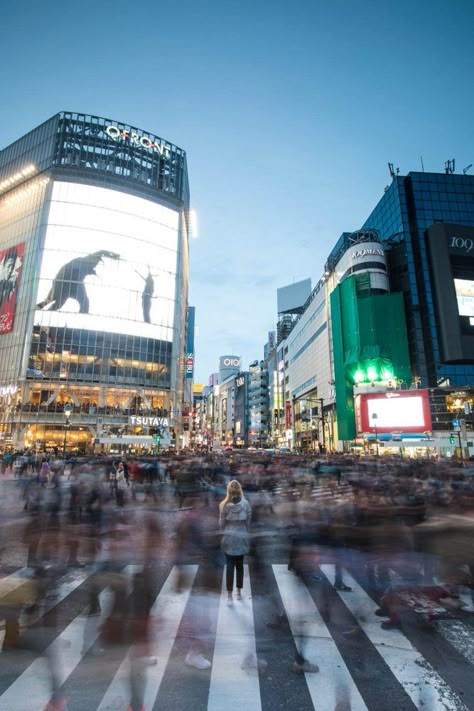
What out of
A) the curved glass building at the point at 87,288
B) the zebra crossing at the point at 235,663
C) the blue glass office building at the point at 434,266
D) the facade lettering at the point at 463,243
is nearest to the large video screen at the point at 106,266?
the curved glass building at the point at 87,288

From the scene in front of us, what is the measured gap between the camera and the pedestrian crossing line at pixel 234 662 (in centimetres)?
404

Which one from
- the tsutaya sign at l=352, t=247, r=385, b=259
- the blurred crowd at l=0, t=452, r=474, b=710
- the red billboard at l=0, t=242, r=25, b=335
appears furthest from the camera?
the red billboard at l=0, t=242, r=25, b=335

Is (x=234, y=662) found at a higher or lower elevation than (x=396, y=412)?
lower

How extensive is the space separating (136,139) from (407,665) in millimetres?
94373

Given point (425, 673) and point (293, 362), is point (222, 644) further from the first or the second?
point (293, 362)

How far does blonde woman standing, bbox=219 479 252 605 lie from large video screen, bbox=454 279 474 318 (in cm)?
5443

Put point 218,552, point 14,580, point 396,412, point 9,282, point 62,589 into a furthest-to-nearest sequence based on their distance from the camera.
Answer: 1. point 9,282
2. point 396,412
3. point 218,552
4. point 14,580
5. point 62,589

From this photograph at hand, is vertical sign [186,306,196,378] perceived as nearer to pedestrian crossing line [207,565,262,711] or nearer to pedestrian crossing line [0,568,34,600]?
pedestrian crossing line [0,568,34,600]

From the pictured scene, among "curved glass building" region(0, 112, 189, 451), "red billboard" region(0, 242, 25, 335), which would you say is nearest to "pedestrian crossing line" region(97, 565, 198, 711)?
"curved glass building" region(0, 112, 189, 451)

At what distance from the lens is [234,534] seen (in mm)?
6770

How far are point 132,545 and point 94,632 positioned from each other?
5.01 metres

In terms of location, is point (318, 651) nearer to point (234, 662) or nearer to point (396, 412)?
point (234, 662)

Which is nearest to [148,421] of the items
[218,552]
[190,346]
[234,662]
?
[190,346]

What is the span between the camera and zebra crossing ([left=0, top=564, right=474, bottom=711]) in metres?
4.04
